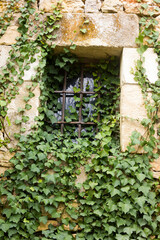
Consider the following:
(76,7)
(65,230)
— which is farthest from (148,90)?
(65,230)

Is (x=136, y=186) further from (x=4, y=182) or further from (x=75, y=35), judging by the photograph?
(x=75, y=35)

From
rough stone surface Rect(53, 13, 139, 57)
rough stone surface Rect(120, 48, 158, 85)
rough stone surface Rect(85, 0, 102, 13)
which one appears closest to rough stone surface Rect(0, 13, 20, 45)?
rough stone surface Rect(53, 13, 139, 57)

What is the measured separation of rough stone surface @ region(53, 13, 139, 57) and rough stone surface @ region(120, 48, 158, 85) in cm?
10

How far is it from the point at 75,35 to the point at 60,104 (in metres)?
0.79

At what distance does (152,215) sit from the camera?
2623mm

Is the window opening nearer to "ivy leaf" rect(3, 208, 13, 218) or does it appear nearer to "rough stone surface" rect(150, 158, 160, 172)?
"rough stone surface" rect(150, 158, 160, 172)

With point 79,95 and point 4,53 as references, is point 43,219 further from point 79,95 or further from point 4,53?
point 4,53

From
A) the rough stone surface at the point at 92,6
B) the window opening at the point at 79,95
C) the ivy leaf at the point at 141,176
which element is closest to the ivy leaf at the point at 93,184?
the ivy leaf at the point at 141,176

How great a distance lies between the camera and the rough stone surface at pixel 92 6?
3.05m

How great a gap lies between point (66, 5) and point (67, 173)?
1857mm

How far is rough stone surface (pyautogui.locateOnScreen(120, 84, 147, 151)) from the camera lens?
2.77m

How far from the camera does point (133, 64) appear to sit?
114 inches

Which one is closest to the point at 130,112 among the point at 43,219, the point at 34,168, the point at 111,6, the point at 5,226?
the point at 34,168

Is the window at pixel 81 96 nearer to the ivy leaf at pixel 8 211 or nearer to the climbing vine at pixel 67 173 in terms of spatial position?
the climbing vine at pixel 67 173
